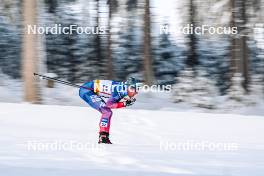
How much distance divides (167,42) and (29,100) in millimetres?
20612

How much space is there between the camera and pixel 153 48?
103 ft

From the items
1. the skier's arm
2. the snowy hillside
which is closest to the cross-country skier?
the skier's arm

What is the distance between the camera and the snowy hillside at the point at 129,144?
605cm

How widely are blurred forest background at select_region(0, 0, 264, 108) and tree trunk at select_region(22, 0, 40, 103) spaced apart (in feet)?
17.4

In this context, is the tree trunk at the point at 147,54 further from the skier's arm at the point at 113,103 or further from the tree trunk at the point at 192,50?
the skier's arm at the point at 113,103

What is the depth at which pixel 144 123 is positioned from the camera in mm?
9336
